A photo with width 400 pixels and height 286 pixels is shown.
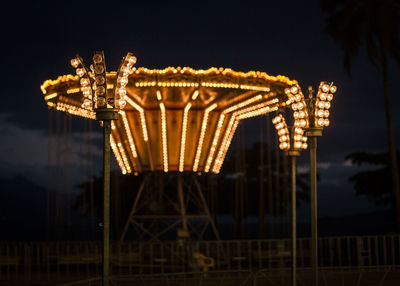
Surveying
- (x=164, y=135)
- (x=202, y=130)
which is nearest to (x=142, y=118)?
(x=164, y=135)

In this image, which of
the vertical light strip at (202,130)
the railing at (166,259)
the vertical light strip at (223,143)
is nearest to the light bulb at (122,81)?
the railing at (166,259)

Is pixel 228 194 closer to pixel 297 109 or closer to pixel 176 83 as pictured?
pixel 176 83

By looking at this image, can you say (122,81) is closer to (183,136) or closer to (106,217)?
(106,217)

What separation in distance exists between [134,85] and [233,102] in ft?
14.6

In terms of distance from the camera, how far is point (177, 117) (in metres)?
22.4

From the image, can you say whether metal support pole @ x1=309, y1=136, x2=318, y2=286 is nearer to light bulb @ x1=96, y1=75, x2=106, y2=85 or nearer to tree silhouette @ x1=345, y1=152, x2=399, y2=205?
light bulb @ x1=96, y1=75, x2=106, y2=85

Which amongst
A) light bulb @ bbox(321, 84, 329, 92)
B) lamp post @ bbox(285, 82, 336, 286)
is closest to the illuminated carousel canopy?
lamp post @ bbox(285, 82, 336, 286)

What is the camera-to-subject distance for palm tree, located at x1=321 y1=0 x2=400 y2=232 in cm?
2780

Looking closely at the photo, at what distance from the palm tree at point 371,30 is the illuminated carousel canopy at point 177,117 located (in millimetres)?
7337

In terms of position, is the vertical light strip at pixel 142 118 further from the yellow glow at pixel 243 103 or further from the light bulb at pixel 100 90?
the light bulb at pixel 100 90

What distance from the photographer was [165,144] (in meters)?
A: 22.4

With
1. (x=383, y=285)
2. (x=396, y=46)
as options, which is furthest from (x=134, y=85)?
(x=396, y=46)

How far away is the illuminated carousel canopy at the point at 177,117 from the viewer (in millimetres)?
21000

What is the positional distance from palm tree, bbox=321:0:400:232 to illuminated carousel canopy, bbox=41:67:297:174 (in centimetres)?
734
